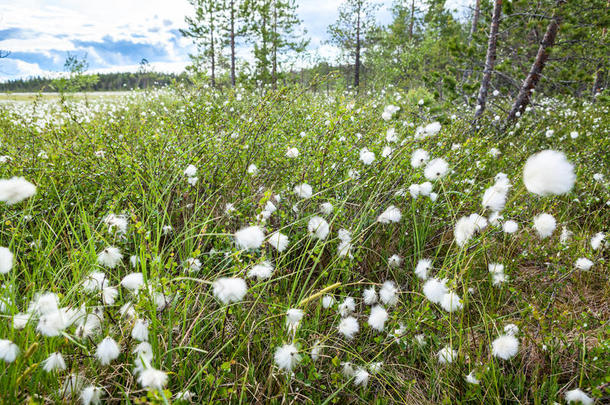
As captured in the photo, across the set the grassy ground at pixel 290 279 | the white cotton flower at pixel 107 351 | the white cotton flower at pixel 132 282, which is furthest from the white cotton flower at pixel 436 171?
the white cotton flower at pixel 107 351

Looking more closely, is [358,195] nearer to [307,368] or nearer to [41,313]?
[307,368]

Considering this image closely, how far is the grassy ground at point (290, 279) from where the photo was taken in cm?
137

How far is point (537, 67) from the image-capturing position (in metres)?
6.58

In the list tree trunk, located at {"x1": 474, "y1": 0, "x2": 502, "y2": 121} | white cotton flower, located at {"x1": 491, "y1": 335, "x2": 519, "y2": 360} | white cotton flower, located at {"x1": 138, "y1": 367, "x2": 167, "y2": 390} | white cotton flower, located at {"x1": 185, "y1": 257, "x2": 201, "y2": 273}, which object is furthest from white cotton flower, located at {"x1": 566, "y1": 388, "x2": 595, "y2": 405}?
tree trunk, located at {"x1": 474, "y1": 0, "x2": 502, "y2": 121}

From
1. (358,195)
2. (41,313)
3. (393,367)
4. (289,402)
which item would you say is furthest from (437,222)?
(41,313)

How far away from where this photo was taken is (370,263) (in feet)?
7.89

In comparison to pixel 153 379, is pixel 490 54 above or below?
above

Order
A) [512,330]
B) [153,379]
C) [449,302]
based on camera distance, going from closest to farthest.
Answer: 1. [153,379]
2. [449,302]
3. [512,330]

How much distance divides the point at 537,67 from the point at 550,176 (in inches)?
296

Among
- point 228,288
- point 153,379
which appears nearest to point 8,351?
point 153,379

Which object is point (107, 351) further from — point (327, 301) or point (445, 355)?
point (445, 355)

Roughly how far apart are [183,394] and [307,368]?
662mm

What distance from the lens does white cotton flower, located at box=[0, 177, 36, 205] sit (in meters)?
1.24

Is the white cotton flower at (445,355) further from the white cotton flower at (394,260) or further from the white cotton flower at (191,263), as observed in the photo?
the white cotton flower at (191,263)
